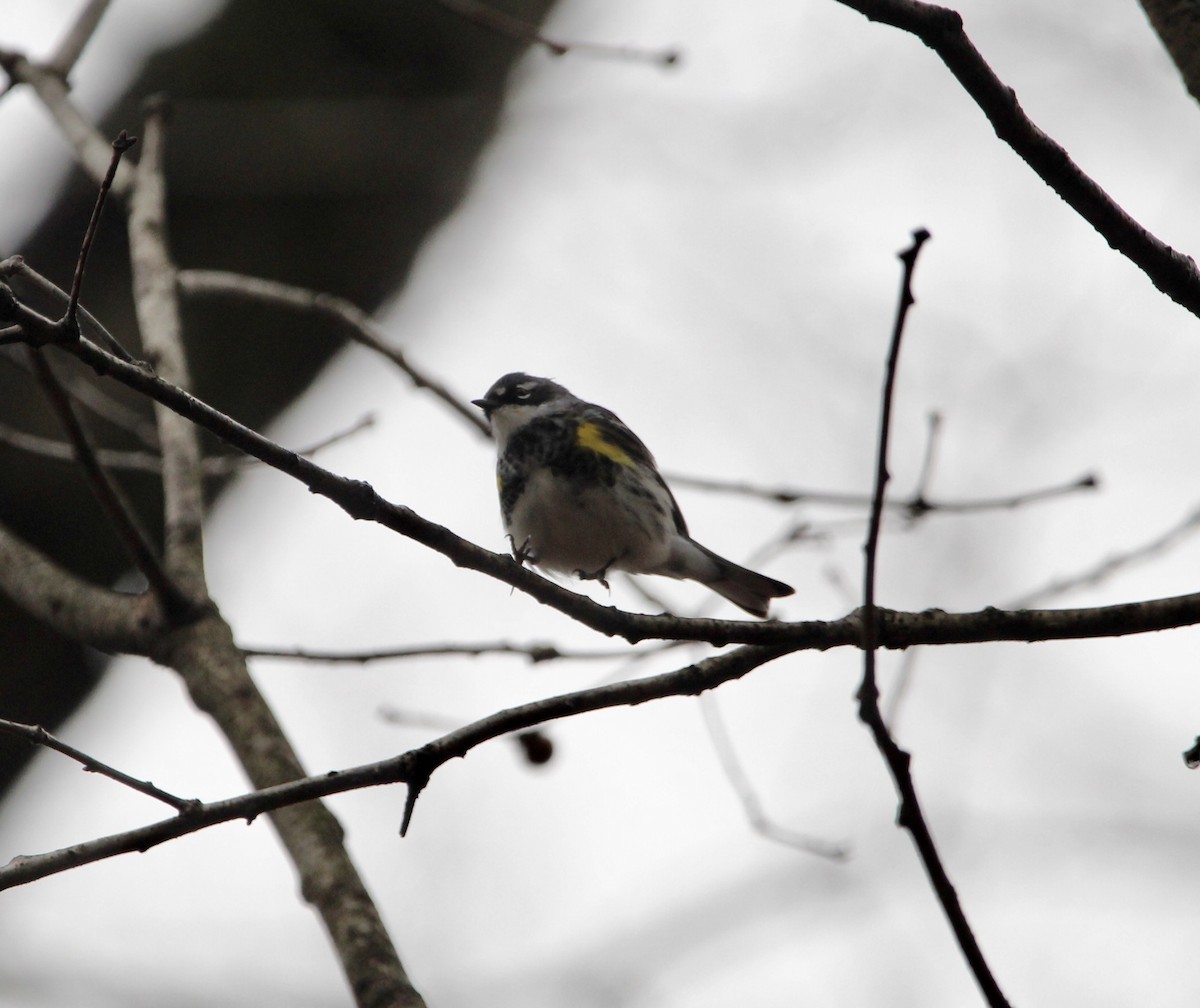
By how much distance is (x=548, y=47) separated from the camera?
374cm

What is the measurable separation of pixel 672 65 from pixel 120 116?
227 centimetres

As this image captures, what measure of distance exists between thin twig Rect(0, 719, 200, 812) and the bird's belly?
2386mm

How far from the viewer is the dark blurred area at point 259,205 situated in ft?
15.1

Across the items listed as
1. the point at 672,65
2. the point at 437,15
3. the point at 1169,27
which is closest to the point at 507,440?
the point at 672,65

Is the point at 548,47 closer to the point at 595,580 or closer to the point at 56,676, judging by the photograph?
the point at 595,580

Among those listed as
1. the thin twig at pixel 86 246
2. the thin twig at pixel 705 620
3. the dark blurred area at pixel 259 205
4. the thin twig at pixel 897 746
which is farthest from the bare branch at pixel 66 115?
the thin twig at pixel 897 746

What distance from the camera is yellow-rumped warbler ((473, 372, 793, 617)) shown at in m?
4.30

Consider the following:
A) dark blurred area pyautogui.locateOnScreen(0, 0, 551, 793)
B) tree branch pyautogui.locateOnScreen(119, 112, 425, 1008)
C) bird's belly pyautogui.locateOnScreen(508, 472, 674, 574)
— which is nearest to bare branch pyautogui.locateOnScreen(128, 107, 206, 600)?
tree branch pyautogui.locateOnScreen(119, 112, 425, 1008)

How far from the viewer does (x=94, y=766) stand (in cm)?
184

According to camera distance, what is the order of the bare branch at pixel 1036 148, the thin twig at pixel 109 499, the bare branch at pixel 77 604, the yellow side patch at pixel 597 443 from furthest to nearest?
the yellow side patch at pixel 597 443 → the bare branch at pixel 77 604 → the thin twig at pixel 109 499 → the bare branch at pixel 1036 148

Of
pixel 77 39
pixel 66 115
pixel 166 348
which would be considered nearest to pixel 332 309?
pixel 166 348

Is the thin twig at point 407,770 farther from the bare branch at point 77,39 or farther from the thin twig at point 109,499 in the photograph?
the bare branch at point 77,39

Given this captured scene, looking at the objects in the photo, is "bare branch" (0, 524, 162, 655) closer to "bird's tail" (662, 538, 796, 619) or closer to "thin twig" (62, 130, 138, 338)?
"thin twig" (62, 130, 138, 338)

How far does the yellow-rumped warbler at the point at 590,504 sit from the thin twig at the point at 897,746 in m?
2.88
